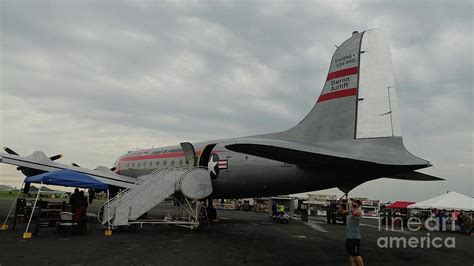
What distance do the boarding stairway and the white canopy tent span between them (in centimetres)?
1711

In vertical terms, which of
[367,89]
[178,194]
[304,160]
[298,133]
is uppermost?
[367,89]

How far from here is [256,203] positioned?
45812mm

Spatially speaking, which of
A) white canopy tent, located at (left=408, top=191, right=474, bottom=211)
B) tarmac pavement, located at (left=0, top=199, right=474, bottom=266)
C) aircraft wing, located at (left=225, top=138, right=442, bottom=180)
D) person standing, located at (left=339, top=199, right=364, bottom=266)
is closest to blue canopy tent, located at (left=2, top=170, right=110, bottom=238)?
tarmac pavement, located at (left=0, top=199, right=474, bottom=266)

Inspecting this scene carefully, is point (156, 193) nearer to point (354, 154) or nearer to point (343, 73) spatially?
point (354, 154)

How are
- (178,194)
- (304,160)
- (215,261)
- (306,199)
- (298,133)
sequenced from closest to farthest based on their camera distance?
(215,261)
(304,160)
(298,133)
(178,194)
(306,199)

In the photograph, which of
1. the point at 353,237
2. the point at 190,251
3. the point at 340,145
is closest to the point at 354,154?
the point at 340,145

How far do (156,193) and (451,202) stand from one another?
2027cm

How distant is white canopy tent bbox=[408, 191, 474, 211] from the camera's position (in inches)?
937

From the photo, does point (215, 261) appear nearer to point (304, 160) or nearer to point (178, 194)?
point (304, 160)

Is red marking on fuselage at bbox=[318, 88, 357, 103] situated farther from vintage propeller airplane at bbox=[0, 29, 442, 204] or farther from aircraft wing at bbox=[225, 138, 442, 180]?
aircraft wing at bbox=[225, 138, 442, 180]

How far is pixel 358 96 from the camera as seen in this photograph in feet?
40.7

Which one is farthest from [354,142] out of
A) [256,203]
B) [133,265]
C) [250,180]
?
[256,203]

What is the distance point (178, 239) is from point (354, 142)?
692 centimetres

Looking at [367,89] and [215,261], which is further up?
[367,89]
